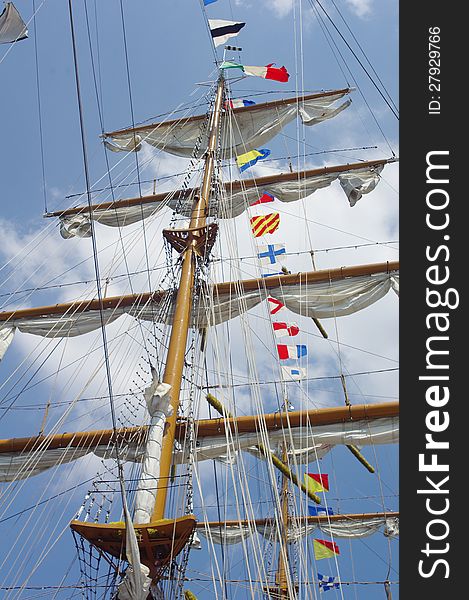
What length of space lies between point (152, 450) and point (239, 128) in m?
12.4

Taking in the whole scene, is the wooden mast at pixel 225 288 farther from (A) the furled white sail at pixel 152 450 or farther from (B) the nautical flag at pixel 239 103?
(B) the nautical flag at pixel 239 103

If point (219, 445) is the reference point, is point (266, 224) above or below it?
above

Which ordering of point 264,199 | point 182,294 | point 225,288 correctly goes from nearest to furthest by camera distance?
point 182,294
point 225,288
point 264,199

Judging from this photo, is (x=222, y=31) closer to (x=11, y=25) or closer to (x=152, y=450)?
(x=11, y=25)

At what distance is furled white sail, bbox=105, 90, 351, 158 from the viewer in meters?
16.7

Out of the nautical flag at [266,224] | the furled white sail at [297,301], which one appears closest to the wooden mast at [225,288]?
the furled white sail at [297,301]

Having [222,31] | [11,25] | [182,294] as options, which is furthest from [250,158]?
[11,25]

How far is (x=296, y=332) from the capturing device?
13312mm

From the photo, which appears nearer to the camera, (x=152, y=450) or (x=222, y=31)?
(x=152, y=450)

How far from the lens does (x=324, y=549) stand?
1636 cm

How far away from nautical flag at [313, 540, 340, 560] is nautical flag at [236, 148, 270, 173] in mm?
10304

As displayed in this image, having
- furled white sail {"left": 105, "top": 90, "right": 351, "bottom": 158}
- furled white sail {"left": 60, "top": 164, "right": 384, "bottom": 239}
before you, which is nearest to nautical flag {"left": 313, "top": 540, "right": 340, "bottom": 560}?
furled white sail {"left": 60, "top": 164, "right": 384, "bottom": 239}

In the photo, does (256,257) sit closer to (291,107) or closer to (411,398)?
(291,107)

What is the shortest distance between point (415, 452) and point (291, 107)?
14194 millimetres
